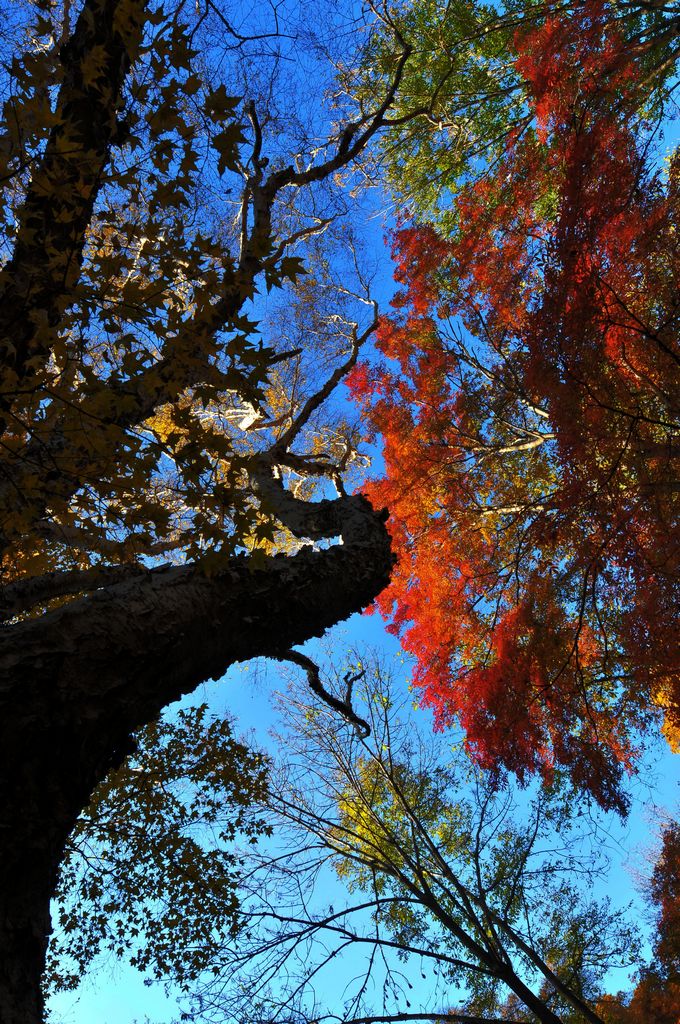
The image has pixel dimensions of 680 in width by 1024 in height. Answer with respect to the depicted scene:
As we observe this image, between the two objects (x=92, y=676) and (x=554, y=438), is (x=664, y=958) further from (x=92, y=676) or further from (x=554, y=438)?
(x=92, y=676)

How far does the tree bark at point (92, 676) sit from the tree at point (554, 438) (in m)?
3.90

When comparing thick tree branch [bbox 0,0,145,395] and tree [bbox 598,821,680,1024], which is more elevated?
thick tree branch [bbox 0,0,145,395]

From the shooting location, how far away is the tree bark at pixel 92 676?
6.99 feet

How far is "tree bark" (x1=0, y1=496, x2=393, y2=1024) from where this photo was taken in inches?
83.9

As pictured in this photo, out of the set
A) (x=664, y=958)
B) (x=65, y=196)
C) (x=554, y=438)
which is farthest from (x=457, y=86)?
(x=664, y=958)

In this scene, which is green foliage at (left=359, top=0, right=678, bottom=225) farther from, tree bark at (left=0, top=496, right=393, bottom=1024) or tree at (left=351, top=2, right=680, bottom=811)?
tree bark at (left=0, top=496, right=393, bottom=1024)

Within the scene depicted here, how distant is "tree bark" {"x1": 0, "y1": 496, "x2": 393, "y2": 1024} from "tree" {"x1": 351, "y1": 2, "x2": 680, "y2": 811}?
3903 millimetres

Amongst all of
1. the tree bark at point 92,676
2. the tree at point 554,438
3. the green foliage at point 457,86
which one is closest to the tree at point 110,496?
the tree bark at point 92,676

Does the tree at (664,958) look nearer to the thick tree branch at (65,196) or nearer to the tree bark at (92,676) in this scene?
the tree bark at (92,676)

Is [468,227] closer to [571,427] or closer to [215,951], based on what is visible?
[571,427]

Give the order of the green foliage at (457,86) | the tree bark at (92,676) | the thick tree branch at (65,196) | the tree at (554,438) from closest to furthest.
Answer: the tree bark at (92,676)
the thick tree branch at (65,196)
the tree at (554,438)
the green foliage at (457,86)

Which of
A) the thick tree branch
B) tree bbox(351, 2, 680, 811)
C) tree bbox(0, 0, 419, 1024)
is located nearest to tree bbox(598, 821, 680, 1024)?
tree bbox(351, 2, 680, 811)

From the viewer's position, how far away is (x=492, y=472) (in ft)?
35.3

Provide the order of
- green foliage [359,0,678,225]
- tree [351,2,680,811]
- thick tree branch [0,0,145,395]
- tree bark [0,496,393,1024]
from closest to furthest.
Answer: tree bark [0,496,393,1024] → thick tree branch [0,0,145,395] → tree [351,2,680,811] → green foliage [359,0,678,225]
